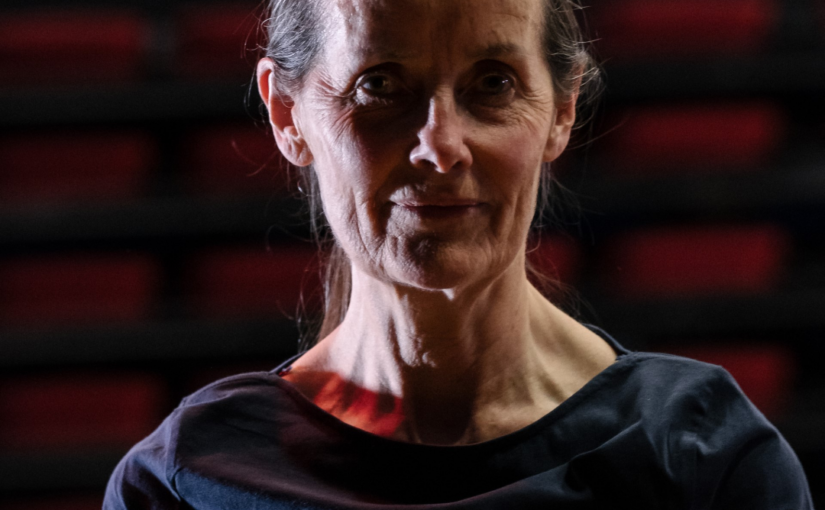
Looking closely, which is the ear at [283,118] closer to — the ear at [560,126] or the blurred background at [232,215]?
the ear at [560,126]

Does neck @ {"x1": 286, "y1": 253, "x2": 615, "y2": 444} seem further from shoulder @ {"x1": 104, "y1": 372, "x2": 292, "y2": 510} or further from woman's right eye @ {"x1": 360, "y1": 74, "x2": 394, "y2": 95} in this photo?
woman's right eye @ {"x1": 360, "y1": 74, "x2": 394, "y2": 95}

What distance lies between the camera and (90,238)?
104 inches

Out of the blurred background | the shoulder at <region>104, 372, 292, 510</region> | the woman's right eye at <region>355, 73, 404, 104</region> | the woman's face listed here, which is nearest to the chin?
the woman's face

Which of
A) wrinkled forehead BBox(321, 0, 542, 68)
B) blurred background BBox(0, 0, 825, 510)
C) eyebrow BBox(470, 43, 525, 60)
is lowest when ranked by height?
blurred background BBox(0, 0, 825, 510)

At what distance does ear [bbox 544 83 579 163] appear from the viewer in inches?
44.2

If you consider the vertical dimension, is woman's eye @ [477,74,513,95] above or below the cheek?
above

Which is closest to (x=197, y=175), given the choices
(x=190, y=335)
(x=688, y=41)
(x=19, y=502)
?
(x=190, y=335)

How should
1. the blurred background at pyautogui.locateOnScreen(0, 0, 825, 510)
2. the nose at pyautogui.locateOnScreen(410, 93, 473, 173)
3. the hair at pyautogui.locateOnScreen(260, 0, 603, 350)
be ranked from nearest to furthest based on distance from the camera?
the nose at pyautogui.locateOnScreen(410, 93, 473, 173) → the hair at pyautogui.locateOnScreen(260, 0, 603, 350) → the blurred background at pyautogui.locateOnScreen(0, 0, 825, 510)

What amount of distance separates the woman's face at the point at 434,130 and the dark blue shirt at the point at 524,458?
0.69ft

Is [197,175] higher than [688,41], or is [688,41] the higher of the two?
[688,41]

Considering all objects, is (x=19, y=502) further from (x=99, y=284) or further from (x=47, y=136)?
(x=47, y=136)

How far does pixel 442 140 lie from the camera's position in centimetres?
96

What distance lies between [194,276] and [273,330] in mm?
354

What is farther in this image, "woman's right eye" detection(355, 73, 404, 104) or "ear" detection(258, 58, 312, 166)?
"ear" detection(258, 58, 312, 166)
